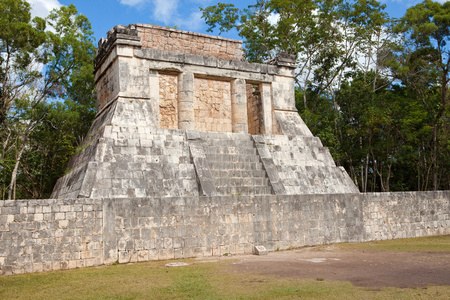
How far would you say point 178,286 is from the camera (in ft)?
20.7

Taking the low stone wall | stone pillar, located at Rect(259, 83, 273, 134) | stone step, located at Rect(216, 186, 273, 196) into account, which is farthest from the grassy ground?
stone pillar, located at Rect(259, 83, 273, 134)

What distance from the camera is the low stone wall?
26.1 ft

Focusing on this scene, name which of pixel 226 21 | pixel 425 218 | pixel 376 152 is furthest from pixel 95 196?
pixel 226 21

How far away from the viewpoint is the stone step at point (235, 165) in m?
11.4

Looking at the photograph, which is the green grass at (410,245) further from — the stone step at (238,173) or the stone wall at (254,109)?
the stone wall at (254,109)

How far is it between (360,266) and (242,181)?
4.29m

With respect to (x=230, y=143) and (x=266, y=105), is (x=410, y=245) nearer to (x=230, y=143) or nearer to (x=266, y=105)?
(x=230, y=143)

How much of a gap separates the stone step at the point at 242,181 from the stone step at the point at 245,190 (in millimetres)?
129

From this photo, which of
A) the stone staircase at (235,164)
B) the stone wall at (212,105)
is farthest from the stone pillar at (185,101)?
the stone staircase at (235,164)

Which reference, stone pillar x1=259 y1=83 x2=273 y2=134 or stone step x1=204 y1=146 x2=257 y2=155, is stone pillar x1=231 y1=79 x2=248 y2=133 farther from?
stone step x1=204 y1=146 x2=257 y2=155

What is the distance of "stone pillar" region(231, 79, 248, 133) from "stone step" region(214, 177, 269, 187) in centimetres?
223

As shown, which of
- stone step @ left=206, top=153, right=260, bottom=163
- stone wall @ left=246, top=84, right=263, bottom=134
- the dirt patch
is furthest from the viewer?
stone wall @ left=246, top=84, right=263, bottom=134

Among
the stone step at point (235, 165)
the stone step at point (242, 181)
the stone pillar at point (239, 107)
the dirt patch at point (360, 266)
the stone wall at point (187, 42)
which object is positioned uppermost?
the stone wall at point (187, 42)

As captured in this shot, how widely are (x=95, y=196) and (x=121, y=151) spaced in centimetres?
148
